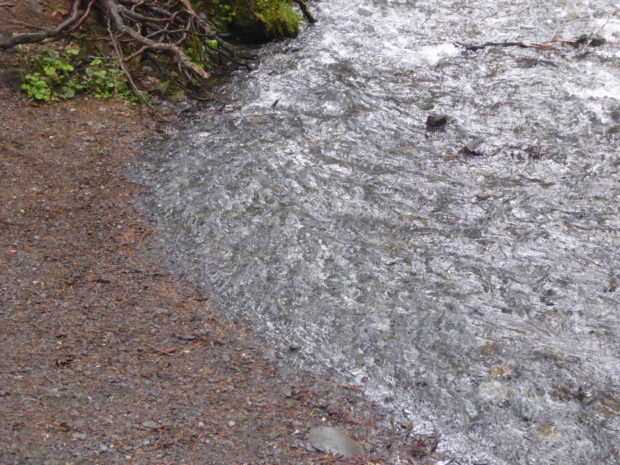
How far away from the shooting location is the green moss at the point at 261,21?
8.84m

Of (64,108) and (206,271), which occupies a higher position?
(64,108)

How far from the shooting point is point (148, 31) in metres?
7.79

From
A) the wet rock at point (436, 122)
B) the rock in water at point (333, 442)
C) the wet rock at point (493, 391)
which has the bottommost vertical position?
the rock in water at point (333, 442)

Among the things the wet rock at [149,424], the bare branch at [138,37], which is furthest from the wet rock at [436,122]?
the wet rock at [149,424]

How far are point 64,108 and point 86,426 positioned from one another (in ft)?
14.1

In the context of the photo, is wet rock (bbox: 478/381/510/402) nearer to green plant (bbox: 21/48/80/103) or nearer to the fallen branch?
green plant (bbox: 21/48/80/103)

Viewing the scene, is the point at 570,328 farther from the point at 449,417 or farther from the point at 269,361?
the point at 269,361

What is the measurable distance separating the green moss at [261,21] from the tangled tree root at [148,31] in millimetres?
859

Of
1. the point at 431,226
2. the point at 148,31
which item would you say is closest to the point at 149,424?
the point at 431,226

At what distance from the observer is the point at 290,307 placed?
4.48m

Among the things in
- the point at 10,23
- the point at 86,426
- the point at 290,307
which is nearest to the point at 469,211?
the point at 290,307

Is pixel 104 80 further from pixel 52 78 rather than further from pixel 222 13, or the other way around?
pixel 222 13

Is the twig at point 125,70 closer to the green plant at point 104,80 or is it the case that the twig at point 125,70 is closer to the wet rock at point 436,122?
the green plant at point 104,80

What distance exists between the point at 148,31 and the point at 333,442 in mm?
6352
